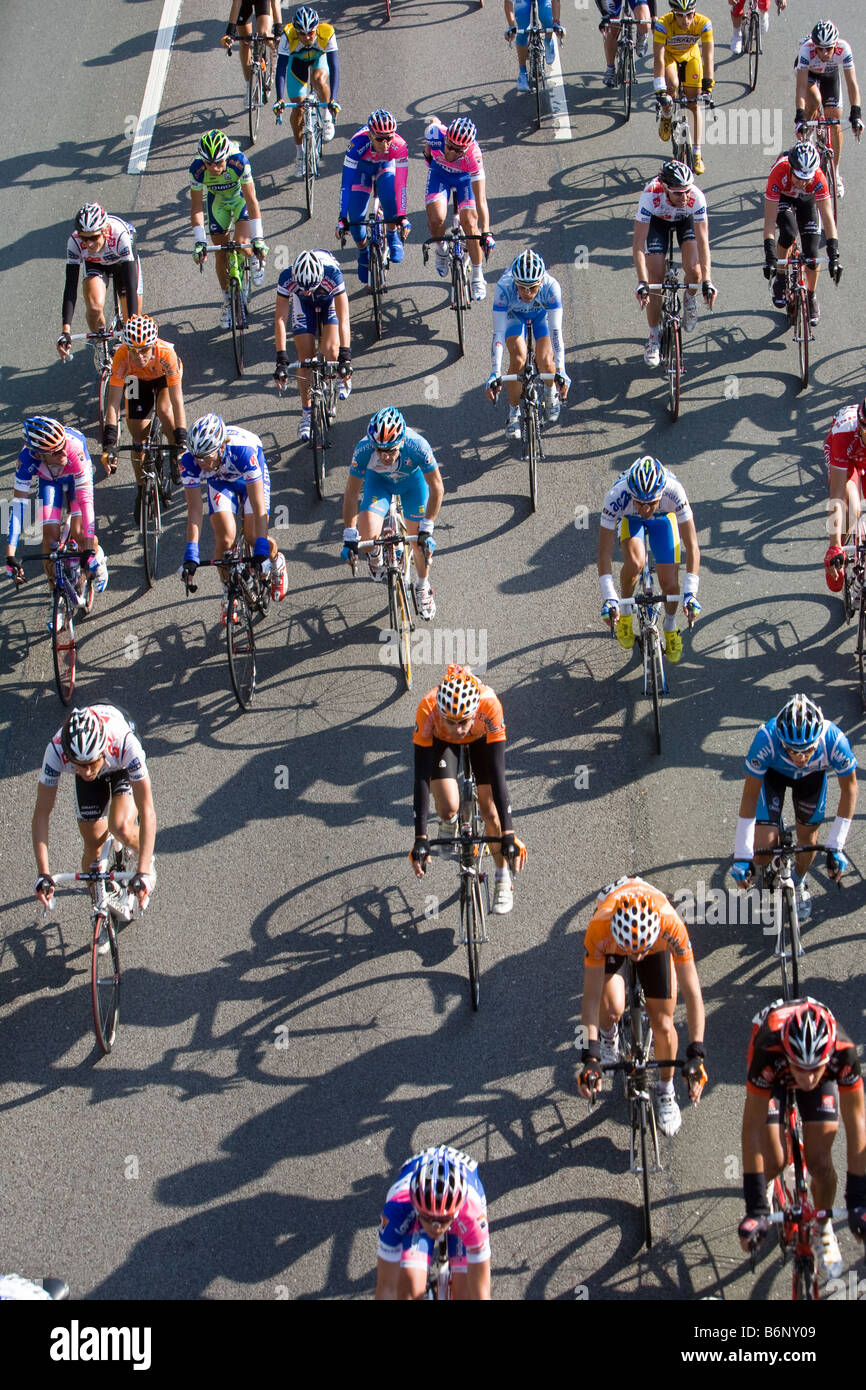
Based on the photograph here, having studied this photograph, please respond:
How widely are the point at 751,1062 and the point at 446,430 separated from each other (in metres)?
8.76

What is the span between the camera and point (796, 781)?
10062 mm

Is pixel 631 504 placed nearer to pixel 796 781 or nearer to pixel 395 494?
pixel 395 494

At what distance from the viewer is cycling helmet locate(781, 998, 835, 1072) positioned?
8.14 meters

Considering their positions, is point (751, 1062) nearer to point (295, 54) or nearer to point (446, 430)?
point (446, 430)

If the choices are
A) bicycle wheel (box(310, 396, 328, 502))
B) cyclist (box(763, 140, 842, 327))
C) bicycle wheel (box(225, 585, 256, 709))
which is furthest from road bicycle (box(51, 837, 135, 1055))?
cyclist (box(763, 140, 842, 327))

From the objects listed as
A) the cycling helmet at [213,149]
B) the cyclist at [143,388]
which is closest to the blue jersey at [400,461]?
the cyclist at [143,388]

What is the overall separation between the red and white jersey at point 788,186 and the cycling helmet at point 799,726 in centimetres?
783

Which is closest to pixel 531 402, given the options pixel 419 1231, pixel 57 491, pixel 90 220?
pixel 57 491

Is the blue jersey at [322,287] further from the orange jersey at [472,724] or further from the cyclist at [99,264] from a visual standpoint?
the orange jersey at [472,724]

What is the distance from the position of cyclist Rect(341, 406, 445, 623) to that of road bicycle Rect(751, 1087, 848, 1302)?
5.64 meters

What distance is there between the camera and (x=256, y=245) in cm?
1582

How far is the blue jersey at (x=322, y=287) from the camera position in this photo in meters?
14.3

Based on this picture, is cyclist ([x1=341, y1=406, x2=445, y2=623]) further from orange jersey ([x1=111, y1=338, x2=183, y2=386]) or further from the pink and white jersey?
the pink and white jersey
